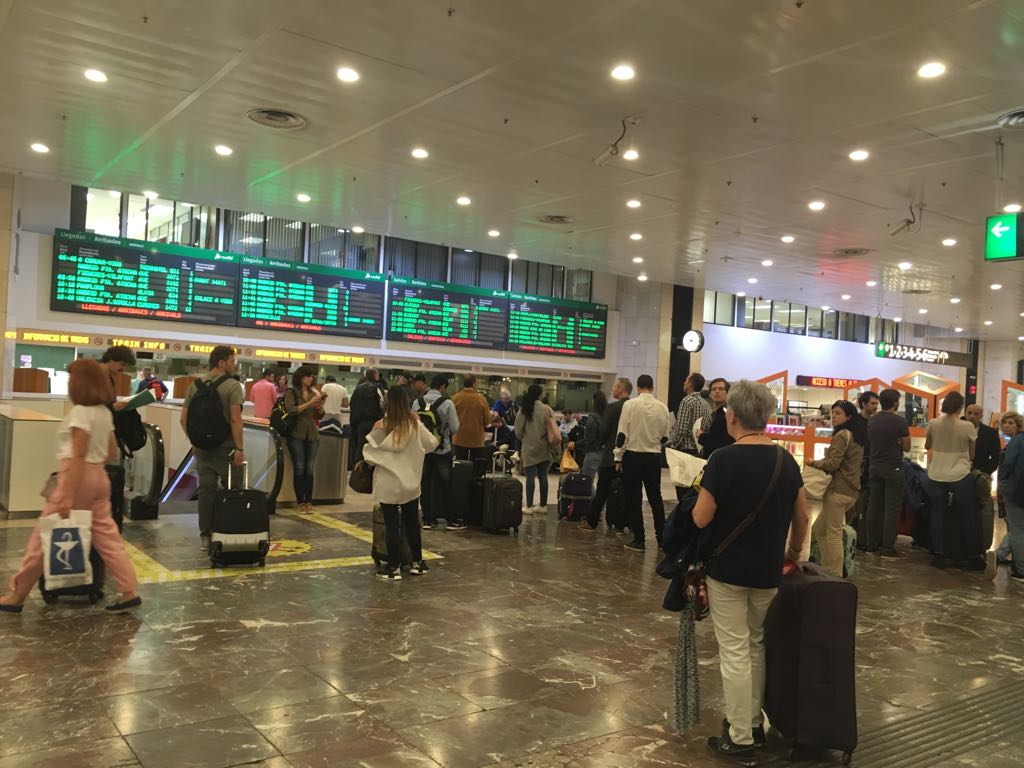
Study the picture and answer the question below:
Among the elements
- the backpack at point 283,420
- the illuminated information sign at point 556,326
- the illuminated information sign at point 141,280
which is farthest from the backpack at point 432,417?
the illuminated information sign at point 556,326

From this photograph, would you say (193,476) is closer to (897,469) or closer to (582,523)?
(582,523)

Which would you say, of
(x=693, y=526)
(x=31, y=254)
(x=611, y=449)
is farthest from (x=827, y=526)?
(x=31, y=254)

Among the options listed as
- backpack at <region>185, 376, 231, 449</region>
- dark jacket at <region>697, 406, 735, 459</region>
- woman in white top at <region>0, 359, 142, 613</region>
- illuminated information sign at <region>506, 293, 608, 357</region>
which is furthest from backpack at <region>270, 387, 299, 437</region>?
illuminated information sign at <region>506, 293, 608, 357</region>

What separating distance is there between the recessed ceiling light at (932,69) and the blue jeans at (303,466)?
655cm

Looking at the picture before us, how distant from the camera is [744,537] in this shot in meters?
3.09

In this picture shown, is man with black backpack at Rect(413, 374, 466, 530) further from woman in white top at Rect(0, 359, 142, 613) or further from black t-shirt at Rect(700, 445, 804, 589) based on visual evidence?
black t-shirt at Rect(700, 445, 804, 589)

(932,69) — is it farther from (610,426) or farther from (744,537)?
(744,537)

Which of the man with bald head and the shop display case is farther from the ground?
the shop display case

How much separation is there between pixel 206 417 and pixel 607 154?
15.5 feet

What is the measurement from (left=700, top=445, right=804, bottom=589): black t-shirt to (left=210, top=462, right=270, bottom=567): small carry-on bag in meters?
3.80

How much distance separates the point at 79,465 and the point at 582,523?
18.1 ft

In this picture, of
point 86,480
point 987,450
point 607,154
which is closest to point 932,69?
point 607,154

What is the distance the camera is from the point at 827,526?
631cm

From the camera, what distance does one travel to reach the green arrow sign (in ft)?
25.1
